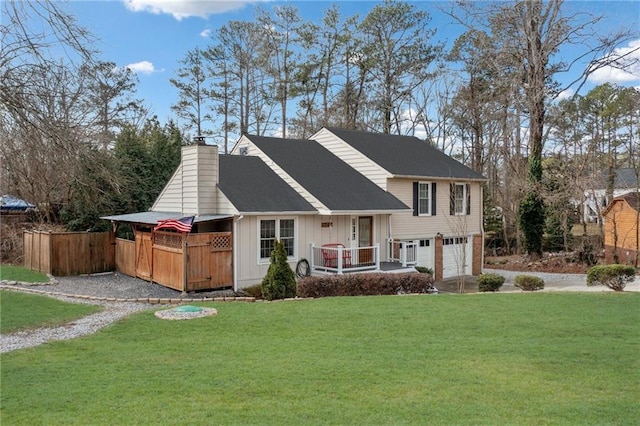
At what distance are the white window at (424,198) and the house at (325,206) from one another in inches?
1.8

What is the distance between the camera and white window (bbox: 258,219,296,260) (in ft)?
55.7

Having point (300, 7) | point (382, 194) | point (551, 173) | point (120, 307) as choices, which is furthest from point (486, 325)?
point (300, 7)

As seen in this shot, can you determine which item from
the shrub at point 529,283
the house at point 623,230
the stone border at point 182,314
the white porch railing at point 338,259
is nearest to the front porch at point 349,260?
the white porch railing at point 338,259

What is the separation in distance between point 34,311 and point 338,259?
9.37 meters

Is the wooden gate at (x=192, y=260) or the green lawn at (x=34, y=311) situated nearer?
the green lawn at (x=34, y=311)

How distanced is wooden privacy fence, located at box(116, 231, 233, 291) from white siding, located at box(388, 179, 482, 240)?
8.01 metres

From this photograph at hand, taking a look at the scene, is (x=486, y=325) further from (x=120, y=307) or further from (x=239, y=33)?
(x=239, y=33)

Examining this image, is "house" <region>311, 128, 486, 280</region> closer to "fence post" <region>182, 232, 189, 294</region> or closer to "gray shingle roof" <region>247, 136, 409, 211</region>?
"gray shingle roof" <region>247, 136, 409, 211</region>

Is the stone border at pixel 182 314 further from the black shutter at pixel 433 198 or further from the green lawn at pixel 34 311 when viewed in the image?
the black shutter at pixel 433 198

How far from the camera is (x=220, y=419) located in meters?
5.14

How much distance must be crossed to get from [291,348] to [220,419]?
2.73 meters

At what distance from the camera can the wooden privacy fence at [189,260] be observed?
15258 millimetres

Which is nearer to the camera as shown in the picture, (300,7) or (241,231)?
(241,231)

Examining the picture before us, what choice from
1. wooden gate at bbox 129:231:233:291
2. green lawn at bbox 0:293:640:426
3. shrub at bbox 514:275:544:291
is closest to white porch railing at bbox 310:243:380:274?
wooden gate at bbox 129:231:233:291
